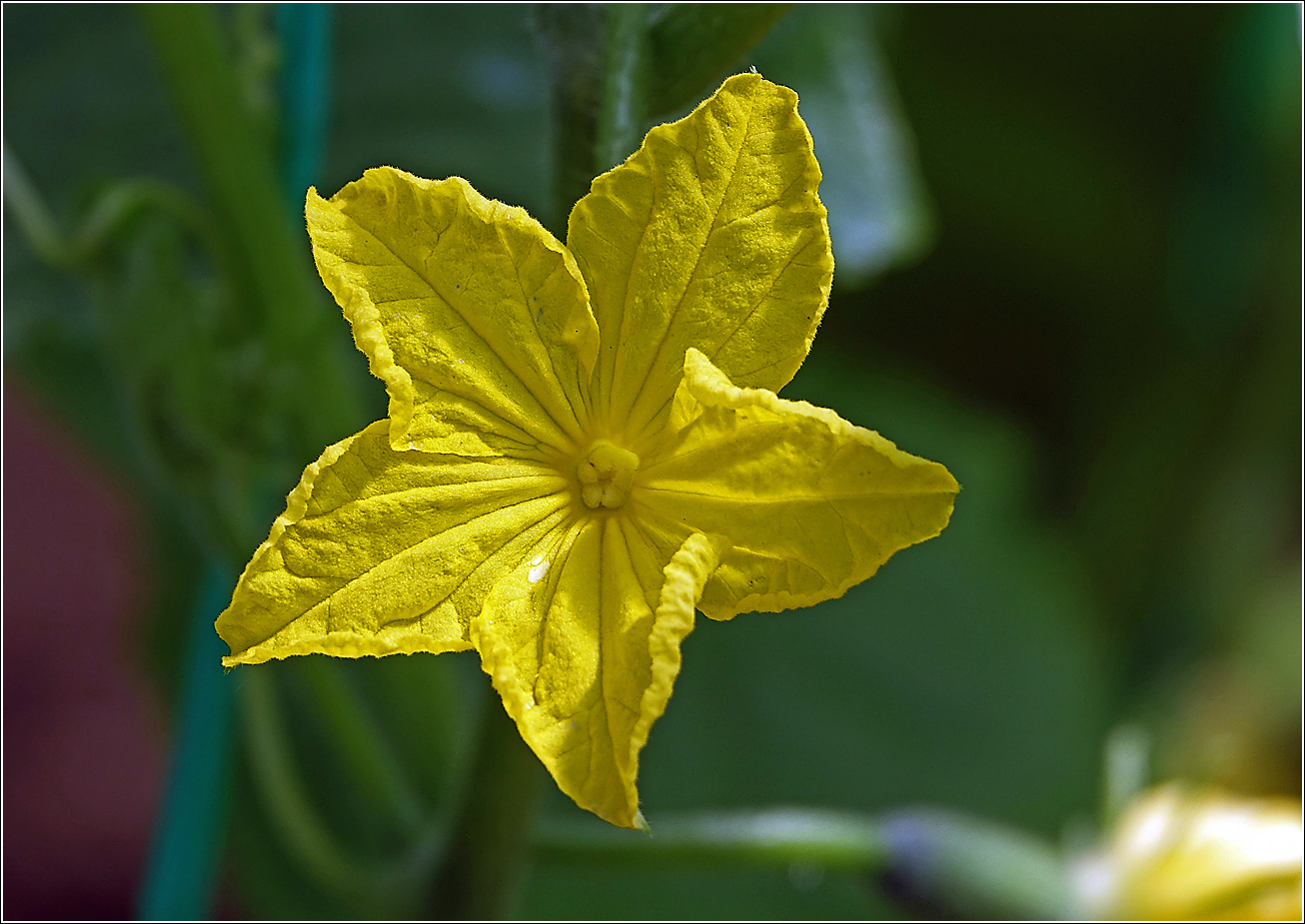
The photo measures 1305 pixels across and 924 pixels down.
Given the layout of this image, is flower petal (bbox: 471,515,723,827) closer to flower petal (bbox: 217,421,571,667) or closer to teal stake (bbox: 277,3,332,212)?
flower petal (bbox: 217,421,571,667)

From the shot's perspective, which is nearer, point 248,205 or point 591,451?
point 591,451

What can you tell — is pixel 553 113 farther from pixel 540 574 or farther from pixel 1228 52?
pixel 1228 52

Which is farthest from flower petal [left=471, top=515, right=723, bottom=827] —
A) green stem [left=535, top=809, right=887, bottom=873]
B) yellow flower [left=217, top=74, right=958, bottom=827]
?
green stem [left=535, top=809, right=887, bottom=873]

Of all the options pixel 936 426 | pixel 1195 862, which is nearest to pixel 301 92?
pixel 1195 862

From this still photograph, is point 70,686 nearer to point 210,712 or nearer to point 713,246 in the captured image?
point 210,712

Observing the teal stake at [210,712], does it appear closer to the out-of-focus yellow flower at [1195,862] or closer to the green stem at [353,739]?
the green stem at [353,739]

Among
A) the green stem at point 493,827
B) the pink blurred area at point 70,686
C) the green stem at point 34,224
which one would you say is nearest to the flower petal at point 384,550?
the green stem at point 493,827

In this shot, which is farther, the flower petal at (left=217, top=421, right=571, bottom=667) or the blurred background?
the blurred background
